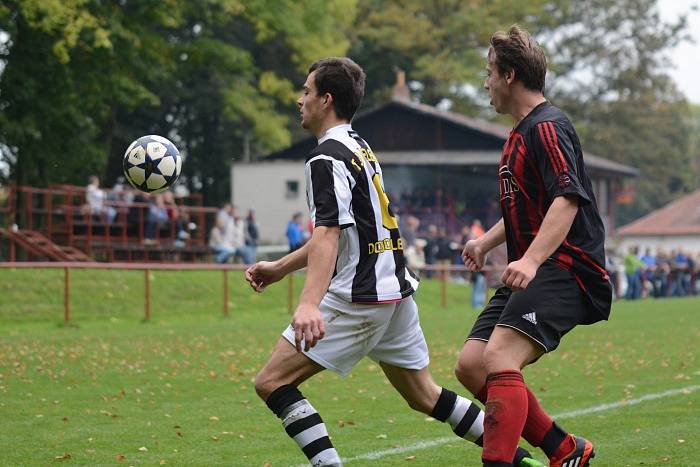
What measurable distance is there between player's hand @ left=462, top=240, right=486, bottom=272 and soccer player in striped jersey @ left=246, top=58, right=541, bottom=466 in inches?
17.0

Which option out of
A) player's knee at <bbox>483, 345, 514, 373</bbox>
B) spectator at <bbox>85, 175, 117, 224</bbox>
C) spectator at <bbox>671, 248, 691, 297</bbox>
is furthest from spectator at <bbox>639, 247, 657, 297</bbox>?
player's knee at <bbox>483, 345, 514, 373</bbox>

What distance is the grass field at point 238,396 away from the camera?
25.0 feet

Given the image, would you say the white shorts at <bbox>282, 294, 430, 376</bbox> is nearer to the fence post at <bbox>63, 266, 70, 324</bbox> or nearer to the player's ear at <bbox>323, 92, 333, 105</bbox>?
the player's ear at <bbox>323, 92, 333, 105</bbox>

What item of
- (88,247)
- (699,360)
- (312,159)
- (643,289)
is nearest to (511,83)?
(312,159)

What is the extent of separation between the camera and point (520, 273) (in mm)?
5215

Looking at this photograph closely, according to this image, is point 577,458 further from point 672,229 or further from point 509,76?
point 672,229

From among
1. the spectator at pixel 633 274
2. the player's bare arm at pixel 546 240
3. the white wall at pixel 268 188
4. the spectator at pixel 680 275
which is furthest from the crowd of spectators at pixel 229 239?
the player's bare arm at pixel 546 240

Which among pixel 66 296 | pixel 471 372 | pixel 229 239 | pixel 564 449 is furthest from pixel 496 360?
pixel 229 239

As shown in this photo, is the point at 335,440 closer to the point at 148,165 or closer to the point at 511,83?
the point at 148,165

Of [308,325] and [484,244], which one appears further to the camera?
[484,244]

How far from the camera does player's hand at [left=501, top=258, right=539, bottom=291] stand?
5219 millimetres

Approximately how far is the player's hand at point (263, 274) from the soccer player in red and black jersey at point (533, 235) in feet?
3.64

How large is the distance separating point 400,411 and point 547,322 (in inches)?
168

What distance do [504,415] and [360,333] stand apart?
79 centimetres
